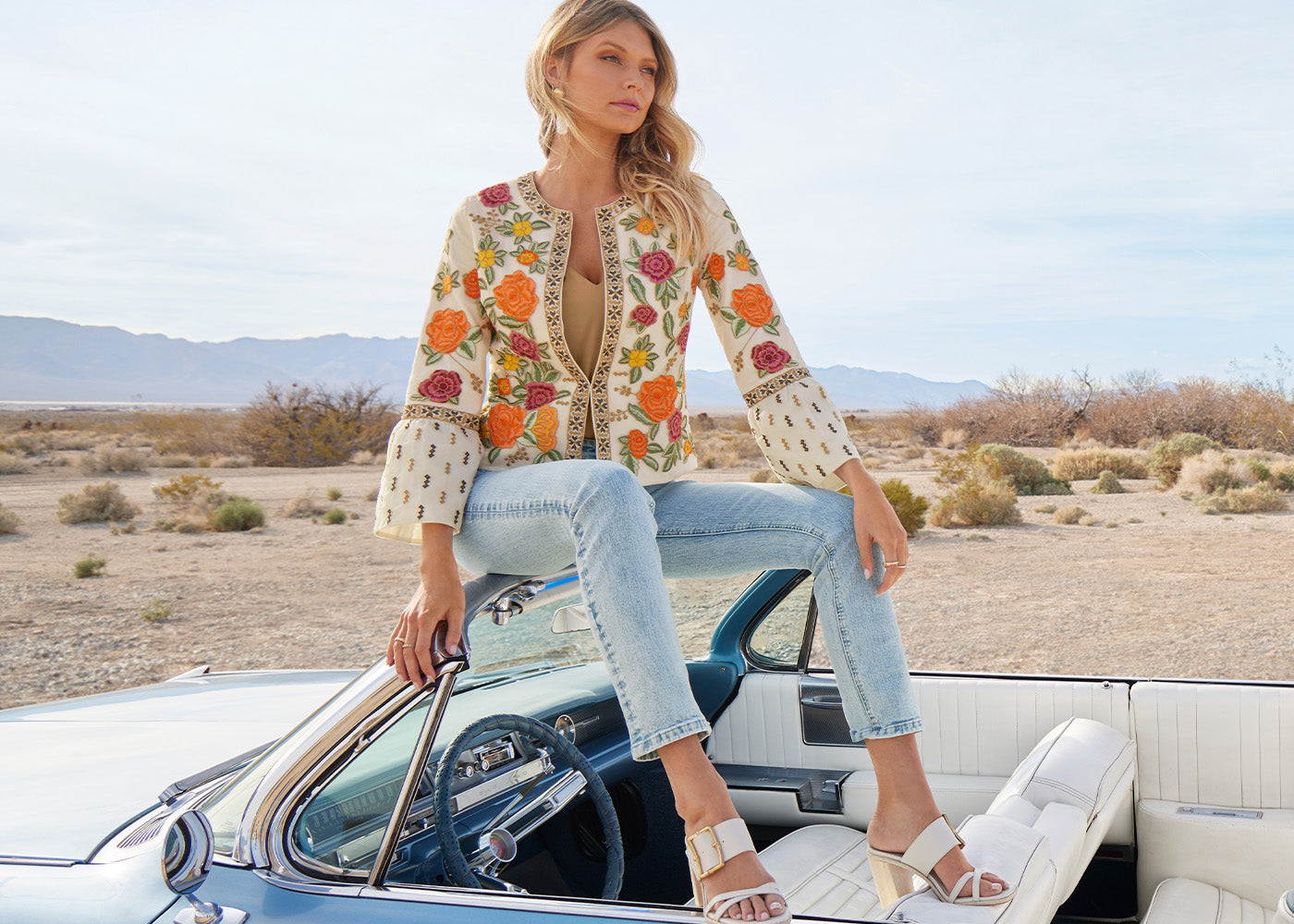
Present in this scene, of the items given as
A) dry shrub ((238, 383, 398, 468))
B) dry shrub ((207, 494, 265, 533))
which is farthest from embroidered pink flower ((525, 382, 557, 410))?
dry shrub ((238, 383, 398, 468))

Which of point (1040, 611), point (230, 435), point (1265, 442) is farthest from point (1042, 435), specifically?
point (230, 435)

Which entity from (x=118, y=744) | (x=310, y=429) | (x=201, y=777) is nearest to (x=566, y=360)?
(x=201, y=777)

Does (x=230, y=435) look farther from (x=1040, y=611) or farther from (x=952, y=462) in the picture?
(x=1040, y=611)

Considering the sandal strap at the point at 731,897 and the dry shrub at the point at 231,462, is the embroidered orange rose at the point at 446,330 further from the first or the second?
the dry shrub at the point at 231,462

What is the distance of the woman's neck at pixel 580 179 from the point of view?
6.86 feet

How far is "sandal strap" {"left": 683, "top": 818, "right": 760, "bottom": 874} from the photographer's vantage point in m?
1.46

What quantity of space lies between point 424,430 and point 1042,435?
30.8 m

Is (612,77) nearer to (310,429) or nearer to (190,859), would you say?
(190,859)

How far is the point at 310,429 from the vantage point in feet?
97.6

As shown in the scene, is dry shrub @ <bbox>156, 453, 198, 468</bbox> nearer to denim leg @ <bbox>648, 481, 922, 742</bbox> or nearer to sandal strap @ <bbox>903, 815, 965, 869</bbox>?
denim leg @ <bbox>648, 481, 922, 742</bbox>

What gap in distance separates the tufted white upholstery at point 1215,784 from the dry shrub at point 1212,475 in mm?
16022

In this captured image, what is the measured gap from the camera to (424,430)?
1894 millimetres

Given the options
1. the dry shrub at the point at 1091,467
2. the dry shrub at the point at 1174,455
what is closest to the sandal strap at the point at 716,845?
the dry shrub at the point at 1174,455

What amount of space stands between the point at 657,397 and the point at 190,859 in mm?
1118
